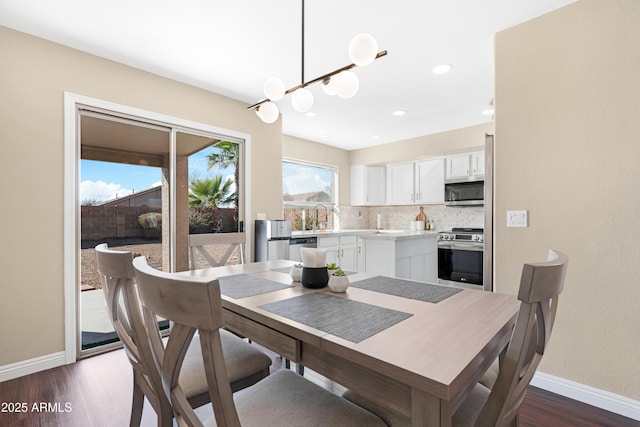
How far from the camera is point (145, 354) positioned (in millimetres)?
1029

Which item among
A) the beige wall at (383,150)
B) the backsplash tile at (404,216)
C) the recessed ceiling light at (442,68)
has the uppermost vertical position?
the recessed ceiling light at (442,68)

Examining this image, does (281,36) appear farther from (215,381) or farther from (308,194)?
(308,194)

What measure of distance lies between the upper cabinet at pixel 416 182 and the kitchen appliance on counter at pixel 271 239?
2.60 metres

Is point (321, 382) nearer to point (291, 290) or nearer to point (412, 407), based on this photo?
point (291, 290)

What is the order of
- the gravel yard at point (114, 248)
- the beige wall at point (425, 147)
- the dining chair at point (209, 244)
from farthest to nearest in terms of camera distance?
the beige wall at point (425, 147) → the gravel yard at point (114, 248) → the dining chair at point (209, 244)

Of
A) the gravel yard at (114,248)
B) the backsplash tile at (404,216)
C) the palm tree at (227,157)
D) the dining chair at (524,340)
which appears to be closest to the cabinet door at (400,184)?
the backsplash tile at (404,216)

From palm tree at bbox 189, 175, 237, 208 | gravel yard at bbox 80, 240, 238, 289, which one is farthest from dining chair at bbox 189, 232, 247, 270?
palm tree at bbox 189, 175, 237, 208

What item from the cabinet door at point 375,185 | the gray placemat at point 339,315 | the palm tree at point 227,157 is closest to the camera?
the gray placemat at point 339,315

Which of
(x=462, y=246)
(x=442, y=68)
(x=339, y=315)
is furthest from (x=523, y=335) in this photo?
(x=462, y=246)

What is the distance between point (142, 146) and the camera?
2791 millimetres

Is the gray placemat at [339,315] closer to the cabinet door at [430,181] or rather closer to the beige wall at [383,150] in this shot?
the beige wall at [383,150]

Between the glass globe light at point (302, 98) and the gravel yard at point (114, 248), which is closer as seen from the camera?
the glass globe light at point (302, 98)

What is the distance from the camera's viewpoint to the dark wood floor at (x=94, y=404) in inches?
64.6

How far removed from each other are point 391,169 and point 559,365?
13.2 feet
